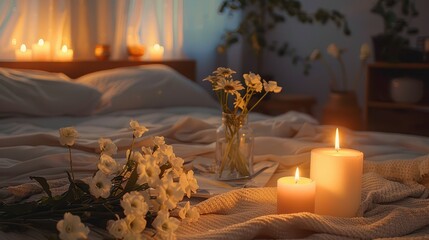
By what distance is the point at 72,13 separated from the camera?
116 inches

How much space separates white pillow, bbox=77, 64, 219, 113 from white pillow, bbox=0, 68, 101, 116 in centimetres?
10

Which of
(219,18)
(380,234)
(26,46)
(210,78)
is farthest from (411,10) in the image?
(380,234)

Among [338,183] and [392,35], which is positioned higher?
[392,35]

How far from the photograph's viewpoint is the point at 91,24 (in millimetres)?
3051

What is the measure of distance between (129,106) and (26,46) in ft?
2.24

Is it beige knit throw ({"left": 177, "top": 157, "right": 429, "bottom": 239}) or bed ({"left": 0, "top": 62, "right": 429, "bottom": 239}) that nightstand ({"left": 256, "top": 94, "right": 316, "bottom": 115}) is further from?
beige knit throw ({"left": 177, "top": 157, "right": 429, "bottom": 239})

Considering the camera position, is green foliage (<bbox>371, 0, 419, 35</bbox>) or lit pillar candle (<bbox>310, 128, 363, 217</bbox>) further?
green foliage (<bbox>371, 0, 419, 35</bbox>)

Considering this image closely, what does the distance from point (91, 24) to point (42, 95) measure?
88 centimetres

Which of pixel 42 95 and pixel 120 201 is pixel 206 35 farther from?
pixel 120 201

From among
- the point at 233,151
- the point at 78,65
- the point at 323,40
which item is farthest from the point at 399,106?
the point at 233,151

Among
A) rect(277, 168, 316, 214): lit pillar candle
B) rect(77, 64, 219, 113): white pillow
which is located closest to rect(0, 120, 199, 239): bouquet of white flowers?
rect(277, 168, 316, 214): lit pillar candle

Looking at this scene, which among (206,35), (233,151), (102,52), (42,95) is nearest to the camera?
(233,151)

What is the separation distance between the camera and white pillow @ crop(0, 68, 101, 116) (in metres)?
2.20

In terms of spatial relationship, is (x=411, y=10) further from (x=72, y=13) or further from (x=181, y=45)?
(x=72, y=13)
